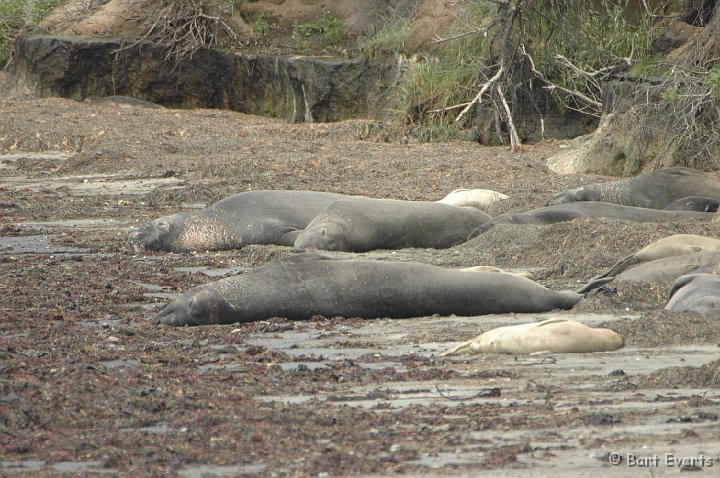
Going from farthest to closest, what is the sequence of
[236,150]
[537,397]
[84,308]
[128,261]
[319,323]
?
[236,150] < [128,261] < [84,308] < [319,323] < [537,397]

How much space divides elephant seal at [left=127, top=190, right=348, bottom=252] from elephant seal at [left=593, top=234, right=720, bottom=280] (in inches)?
126

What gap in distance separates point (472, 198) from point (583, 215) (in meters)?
1.89

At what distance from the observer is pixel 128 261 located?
946 cm

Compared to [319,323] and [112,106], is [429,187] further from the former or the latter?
[112,106]

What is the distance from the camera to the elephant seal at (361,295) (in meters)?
6.79

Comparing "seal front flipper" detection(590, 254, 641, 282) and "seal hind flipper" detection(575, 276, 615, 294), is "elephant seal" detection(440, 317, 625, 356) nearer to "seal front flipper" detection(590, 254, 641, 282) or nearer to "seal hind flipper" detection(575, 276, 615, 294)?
"seal hind flipper" detection(575, 276, 615, 294)

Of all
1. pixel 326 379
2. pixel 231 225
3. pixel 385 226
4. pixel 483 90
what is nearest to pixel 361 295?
pixel 326 379

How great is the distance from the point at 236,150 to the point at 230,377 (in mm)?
11869

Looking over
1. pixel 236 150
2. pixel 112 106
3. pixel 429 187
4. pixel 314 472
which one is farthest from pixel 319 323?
pixel 112 106

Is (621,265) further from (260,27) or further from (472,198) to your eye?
(260,27)

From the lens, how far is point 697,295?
20.7 ft

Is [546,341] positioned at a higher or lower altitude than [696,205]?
higher

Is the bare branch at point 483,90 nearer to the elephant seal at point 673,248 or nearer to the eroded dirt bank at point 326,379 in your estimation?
the eroded dirt bank at point 326,379

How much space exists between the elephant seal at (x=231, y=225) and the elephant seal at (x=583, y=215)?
145cm
